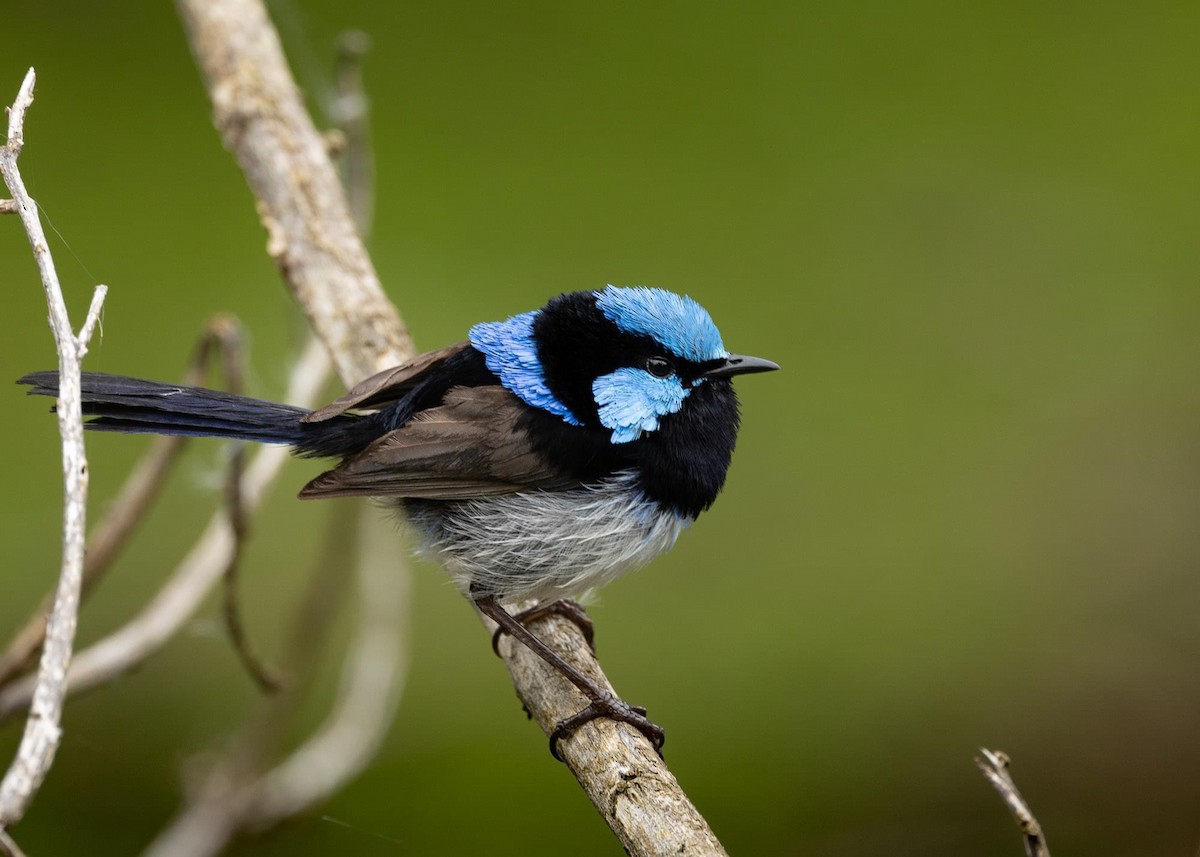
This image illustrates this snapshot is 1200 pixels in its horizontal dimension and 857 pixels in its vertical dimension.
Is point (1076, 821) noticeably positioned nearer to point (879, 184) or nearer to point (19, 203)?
point (879, 184)

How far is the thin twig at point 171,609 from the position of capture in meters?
2.51

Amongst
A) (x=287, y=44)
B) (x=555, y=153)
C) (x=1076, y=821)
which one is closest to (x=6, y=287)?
(x=287, y=44)

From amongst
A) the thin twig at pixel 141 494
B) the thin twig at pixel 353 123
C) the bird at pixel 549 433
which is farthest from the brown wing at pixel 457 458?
the thin twig at pixel 353 123

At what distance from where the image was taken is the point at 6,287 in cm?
374

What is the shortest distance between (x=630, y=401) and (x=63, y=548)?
1.09 meters

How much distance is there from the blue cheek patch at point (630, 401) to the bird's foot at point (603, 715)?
45 centimetres

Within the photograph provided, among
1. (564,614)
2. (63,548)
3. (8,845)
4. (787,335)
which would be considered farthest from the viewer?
(787,335)

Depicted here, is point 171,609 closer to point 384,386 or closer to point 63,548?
point 384,386

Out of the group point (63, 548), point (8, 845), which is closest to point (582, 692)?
point (63, 548)

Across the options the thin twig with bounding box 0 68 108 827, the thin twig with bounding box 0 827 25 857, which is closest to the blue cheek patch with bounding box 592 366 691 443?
the thin twig with bounding box 0 68 108 827

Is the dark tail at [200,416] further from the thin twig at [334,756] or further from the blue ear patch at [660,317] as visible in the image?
the thin twig at [334,756]

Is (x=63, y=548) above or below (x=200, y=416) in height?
below

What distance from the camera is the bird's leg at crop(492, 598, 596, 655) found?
7.20 feet

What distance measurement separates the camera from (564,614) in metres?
2.26
